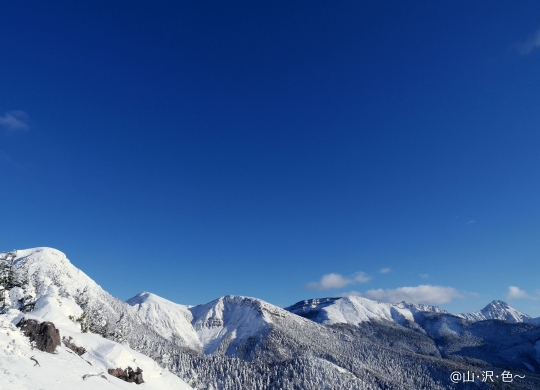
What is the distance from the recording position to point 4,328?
29453 millimetres

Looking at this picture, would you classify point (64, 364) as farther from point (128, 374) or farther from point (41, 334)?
point (128, 374)

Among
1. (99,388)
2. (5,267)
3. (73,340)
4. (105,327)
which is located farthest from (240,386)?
(99,388)

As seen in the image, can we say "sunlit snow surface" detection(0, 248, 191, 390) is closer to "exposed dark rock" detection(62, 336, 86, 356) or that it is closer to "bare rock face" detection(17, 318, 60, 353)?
"bare rock face" detection(17, 318, 60, 353)

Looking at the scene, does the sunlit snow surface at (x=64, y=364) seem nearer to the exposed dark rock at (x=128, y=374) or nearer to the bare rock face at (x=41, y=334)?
the exposed dark rock at (x=128, y=374)

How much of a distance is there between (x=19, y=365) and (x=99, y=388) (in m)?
7.03

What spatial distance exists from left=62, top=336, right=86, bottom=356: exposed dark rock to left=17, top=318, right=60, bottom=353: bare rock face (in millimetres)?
4690

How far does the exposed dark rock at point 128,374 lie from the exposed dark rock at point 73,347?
486 centimetres

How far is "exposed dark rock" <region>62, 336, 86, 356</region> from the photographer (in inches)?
1538

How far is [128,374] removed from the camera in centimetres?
4047

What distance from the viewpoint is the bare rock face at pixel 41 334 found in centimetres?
3233

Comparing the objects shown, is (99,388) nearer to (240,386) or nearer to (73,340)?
(73,340)

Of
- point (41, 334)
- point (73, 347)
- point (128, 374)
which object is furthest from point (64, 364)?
point (128, 374)

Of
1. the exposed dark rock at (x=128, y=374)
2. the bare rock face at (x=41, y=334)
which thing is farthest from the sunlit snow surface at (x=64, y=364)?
the bare rock face at (x=41, y=334)

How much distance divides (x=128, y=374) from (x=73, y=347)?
7574mm
